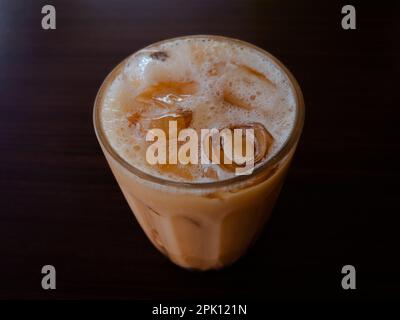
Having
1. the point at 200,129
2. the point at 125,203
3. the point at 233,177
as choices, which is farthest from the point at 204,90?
the point at 125,203

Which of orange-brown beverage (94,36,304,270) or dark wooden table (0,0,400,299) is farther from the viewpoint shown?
dark wooden table (0,0,400,299)

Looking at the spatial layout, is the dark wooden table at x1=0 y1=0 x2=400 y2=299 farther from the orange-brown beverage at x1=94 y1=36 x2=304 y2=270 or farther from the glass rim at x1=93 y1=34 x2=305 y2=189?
the glass rim at x1=93 y1=34 x2=305 y2=189

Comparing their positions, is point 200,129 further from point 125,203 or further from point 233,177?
point 125,203

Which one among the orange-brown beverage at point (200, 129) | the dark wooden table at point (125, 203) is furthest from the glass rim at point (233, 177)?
the dark wooden table at point (125, 203)

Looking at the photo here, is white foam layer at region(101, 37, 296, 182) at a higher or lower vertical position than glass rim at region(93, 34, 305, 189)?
higher

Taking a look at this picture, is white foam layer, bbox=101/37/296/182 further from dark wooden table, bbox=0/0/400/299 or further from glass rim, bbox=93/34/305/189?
dark wooden table, bbox=0/0/400/299

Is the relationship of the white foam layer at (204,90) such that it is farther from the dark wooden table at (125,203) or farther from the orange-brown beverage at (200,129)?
the dark wooden table at (125,203)

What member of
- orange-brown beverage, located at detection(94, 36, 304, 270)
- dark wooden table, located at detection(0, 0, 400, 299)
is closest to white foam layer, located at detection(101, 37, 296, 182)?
orange-brown beverage, located at detection(94, 36, 304, 270)

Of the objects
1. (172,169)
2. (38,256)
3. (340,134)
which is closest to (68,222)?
(38,256)
